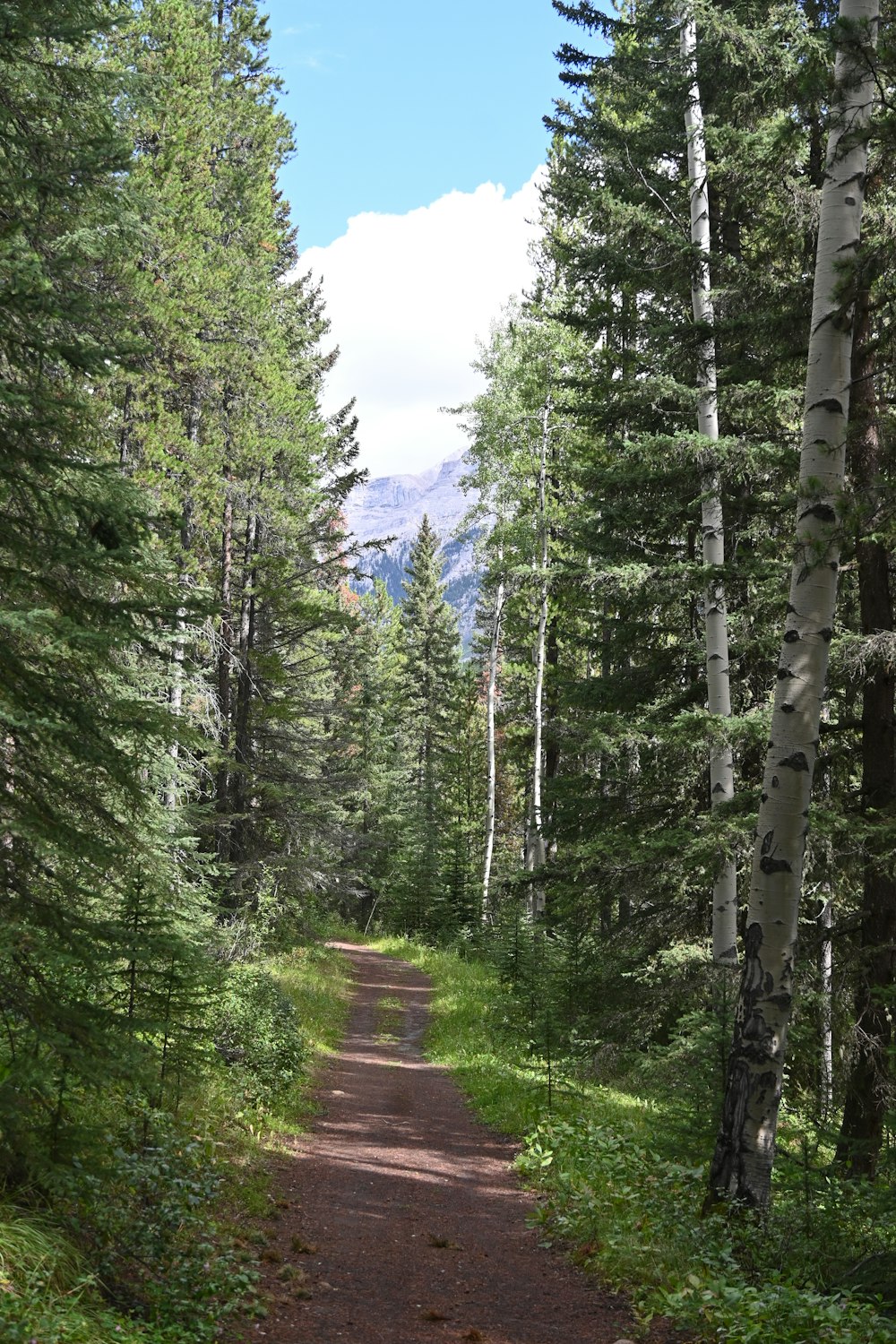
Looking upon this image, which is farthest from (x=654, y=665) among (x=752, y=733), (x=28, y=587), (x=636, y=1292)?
(x=28, y=587)

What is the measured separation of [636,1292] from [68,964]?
4040 millimetres

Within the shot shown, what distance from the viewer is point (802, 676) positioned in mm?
6000

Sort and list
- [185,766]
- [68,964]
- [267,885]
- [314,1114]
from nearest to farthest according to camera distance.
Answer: [68,964], [314,1114], [185,766], [267,885]

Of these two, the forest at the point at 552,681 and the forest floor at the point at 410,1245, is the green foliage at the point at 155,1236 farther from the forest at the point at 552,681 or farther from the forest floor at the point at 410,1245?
the forest floor at the point at 410,1245

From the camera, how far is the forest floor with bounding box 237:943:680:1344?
17.3 ft

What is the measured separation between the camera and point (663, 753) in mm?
12102

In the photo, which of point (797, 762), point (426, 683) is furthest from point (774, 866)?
point (426, 683)

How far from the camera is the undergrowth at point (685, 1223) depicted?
4457mm

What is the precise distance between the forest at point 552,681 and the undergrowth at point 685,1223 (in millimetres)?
43

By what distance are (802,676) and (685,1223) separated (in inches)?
144

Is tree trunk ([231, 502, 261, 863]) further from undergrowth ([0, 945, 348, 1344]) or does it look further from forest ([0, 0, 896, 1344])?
undergrowth ([0, 945, 348, 1344])

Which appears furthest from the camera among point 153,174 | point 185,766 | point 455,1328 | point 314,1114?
point 153,174

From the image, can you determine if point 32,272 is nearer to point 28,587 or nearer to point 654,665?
point 28,587

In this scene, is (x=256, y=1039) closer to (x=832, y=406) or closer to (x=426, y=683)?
(x=832, y=406)
